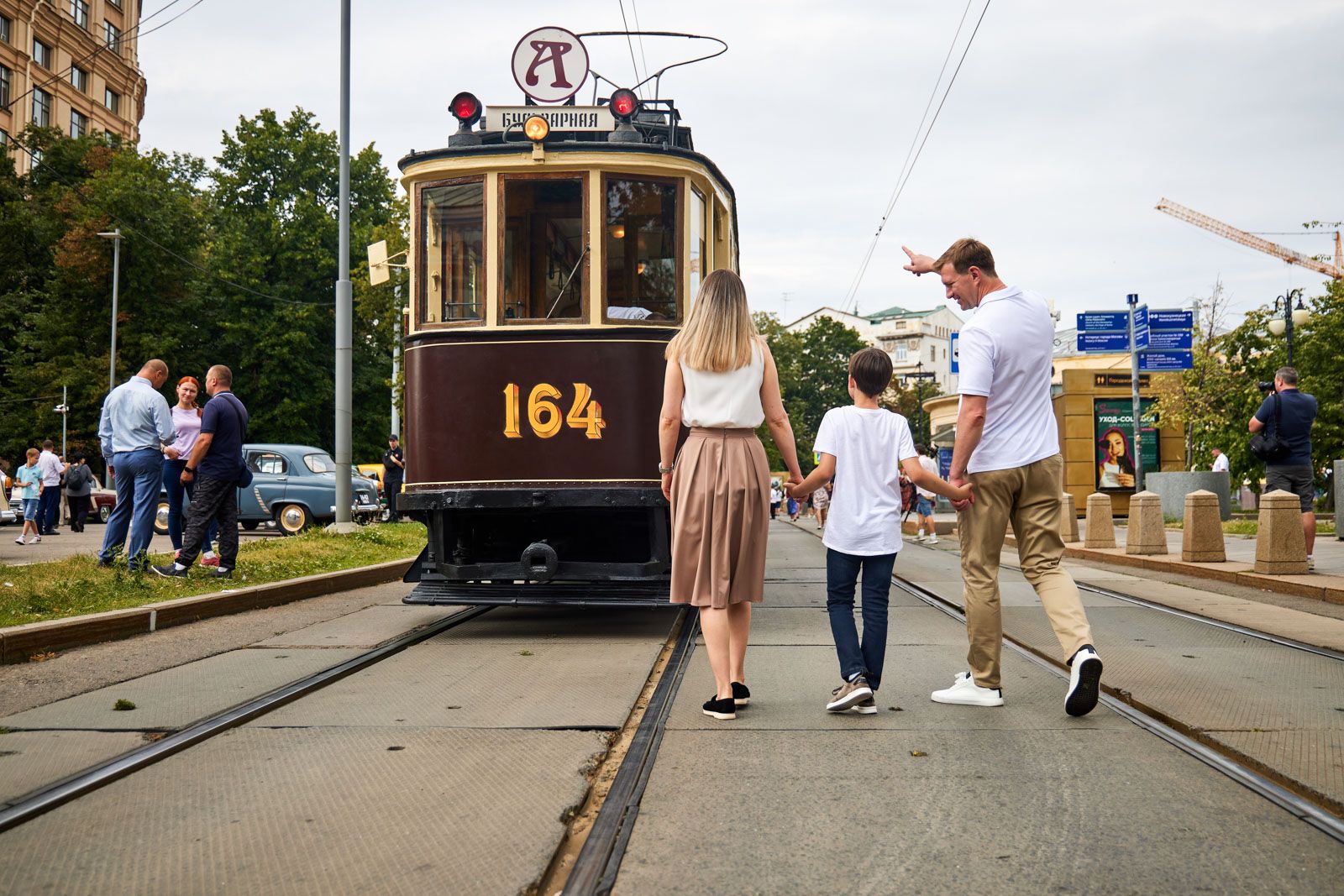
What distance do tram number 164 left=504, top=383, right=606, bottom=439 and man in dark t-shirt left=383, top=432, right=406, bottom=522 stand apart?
12.0 meters

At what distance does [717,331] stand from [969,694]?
1.90 meters

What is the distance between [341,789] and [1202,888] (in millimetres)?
2523

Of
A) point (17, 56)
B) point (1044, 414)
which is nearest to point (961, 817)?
point (1044, 414)

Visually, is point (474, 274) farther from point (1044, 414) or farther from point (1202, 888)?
point (1202, 888)

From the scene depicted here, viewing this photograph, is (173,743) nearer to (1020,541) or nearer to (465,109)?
(1020,541)

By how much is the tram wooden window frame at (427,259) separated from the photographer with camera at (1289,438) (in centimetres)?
686

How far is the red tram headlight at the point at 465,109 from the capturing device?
8.18 metres

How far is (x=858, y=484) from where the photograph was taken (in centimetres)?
513

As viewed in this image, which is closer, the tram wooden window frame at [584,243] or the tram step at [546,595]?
the tram step at [546,595]

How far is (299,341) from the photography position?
39.2 m

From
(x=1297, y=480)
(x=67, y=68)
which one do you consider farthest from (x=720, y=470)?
(x=67, y=68)

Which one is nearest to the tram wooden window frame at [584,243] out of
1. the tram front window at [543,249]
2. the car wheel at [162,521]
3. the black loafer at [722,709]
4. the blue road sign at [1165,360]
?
the tram front window at [543,249]

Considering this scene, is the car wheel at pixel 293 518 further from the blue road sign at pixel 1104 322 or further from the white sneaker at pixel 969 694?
the white sneaker at pixel 969 694

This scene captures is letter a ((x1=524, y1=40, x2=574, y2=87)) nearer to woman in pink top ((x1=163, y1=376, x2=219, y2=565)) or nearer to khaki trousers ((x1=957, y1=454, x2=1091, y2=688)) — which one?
woman in pink top ((x1=163, y1=376, x2=219, y2=565))
